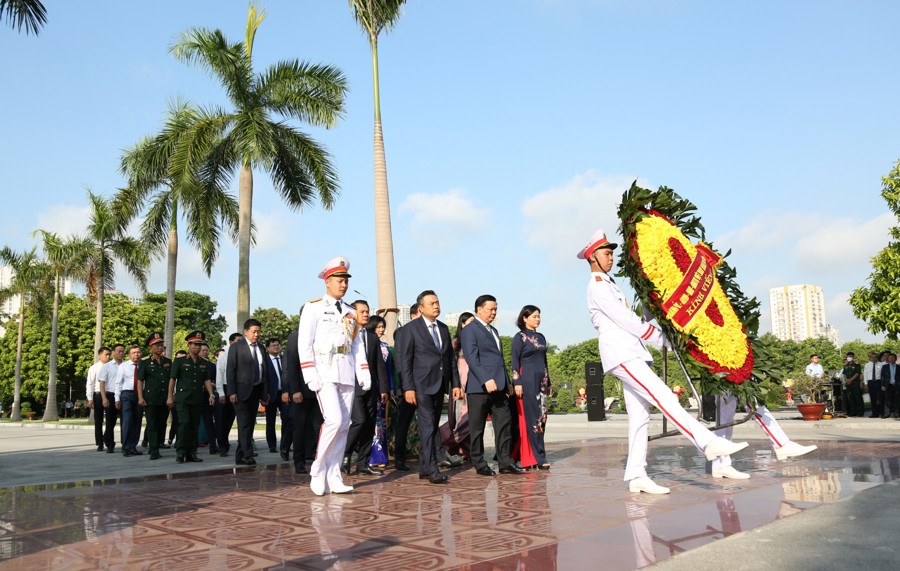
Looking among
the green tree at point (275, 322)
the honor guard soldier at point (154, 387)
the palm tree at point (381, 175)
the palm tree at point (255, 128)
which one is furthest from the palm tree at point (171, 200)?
the green tree at point (275, 322)

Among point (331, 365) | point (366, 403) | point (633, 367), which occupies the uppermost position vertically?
point (331, 365)

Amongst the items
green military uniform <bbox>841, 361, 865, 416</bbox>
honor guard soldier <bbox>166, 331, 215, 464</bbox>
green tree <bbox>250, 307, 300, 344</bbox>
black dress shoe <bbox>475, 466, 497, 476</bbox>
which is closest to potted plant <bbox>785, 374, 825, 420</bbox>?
green military uniform <bbox>841, 361, 865, 416</bbox>

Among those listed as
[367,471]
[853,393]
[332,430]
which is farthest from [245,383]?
[853,393]

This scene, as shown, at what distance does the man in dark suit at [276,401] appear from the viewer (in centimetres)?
1138

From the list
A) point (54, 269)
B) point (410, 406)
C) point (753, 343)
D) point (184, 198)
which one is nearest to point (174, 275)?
point (184, 198)

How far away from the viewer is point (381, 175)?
20.9 meters

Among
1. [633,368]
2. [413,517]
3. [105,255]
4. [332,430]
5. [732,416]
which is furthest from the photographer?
[105,255]

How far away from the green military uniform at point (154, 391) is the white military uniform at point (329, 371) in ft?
19.8

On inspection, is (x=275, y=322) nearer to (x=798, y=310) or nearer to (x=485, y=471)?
(x=485, y=471)

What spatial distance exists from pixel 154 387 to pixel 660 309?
853 centimetres

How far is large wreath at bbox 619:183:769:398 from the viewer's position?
7.21 meters

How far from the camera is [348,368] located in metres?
7.45

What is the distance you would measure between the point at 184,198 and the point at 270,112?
386 centimetres

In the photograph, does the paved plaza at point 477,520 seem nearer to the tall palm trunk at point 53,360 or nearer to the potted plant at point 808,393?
the potted plant at point 808,393
